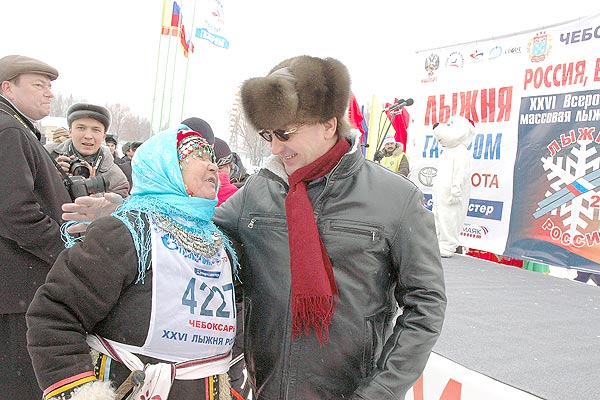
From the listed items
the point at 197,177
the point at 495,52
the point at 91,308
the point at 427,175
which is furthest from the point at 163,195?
the point at 427,175

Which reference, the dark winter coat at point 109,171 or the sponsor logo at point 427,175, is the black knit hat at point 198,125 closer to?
the dark winter coat at point 109,171

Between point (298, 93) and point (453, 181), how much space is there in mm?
5953

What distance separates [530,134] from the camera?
22.1 feet

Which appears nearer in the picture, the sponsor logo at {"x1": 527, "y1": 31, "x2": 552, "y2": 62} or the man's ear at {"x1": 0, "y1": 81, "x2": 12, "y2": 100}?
the man's ear at {"x1": 0, "y1": 81, "x2": 12, "y2": 100}

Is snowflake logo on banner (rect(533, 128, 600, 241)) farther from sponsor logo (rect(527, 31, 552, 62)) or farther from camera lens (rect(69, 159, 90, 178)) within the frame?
camera lens (rect(69, 159, 90, 178))

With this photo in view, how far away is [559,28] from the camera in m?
6.37

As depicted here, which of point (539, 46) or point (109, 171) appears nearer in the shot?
point (109, 171)

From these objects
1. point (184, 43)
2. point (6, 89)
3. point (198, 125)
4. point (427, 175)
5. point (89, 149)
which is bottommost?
point (89, 149)

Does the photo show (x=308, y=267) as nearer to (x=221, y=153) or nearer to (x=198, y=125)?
(x=198, y=125)

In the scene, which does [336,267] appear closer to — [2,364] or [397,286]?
[397,286]

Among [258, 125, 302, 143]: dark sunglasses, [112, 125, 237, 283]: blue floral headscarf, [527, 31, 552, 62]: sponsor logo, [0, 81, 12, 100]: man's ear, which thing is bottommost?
[112, 125, 237, 283]: blue floral headscarf

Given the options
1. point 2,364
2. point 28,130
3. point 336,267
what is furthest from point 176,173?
point 2,364

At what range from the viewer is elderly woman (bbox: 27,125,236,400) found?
143cm

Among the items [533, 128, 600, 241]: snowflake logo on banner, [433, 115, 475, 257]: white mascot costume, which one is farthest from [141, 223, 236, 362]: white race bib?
[433, 115, 475, 257]: white mascot costume
